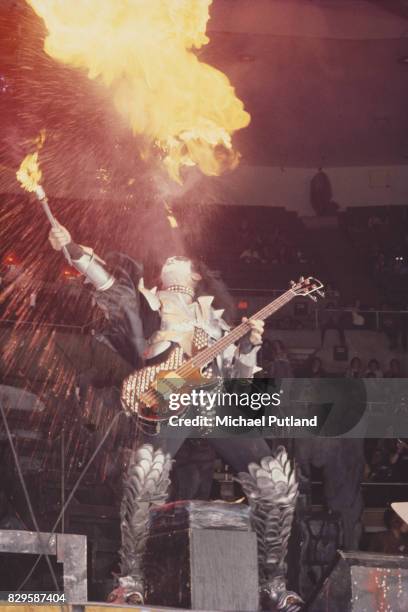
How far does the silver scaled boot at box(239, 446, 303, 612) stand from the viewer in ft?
20.0

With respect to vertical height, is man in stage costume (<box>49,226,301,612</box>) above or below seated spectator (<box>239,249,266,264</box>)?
below

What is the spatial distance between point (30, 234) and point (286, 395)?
2791 mm

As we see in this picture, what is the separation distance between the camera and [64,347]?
738 centimetres

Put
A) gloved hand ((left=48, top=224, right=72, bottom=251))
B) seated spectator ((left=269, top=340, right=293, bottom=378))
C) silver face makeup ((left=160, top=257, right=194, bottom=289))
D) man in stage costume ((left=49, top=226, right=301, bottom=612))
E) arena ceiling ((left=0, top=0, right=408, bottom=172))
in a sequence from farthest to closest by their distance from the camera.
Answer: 1. arena ceiling ((left=0, top=0, right=408, bottom=172))
2. seated spectator ((left=269, top=340, right=293, bottom=378))
3. silver face makeup ((left=160, top=257, right=194, bottom=289))
4. gloved hand ((left=48, top=224, right=72, bottom=251))
5. man in stage costume ((left=49, top=226, right=301, bottom=612))

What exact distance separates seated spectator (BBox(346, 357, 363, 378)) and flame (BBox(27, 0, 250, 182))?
2119 millimetres

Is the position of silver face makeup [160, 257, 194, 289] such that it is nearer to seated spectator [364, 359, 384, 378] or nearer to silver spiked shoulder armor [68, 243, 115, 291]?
silver spiked shoulder armor [68, 243, 115, 291]

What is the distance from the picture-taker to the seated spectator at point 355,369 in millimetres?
7828

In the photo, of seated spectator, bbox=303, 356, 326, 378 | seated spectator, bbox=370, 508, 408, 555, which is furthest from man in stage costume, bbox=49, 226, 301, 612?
seated spectator, bbox=303, 356, 326, 378

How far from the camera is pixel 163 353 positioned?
6.69 meters

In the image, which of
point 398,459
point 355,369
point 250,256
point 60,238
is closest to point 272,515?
point 398,459

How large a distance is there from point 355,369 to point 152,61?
3081 millimetres

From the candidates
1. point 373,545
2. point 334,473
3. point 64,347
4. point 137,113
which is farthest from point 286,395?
point 137,113

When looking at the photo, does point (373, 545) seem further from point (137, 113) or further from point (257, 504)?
point (137, 113)

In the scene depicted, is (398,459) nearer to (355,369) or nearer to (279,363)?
(355,369)
